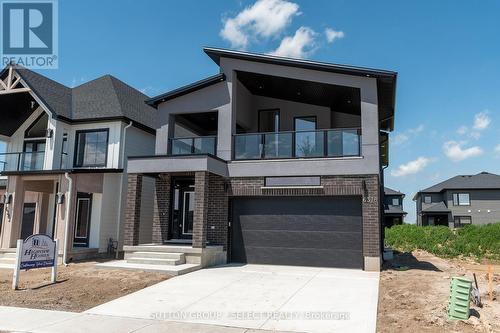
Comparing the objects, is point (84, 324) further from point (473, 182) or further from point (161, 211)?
point (473, 182)

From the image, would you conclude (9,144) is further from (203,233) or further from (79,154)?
(203,233)

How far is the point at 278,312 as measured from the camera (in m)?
8.12

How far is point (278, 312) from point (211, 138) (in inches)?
357

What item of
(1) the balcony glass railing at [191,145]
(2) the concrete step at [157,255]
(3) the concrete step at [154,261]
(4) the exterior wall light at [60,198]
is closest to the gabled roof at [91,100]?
(1) the balcony glass railing at [191,145]

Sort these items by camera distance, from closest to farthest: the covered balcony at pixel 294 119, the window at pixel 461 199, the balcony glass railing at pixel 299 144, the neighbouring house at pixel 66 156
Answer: the balcony glass railing at pixel 299 144, the covered balcony at pixel 294 119, the neighbouring house at pixel 66 156, the window at pixel 461 199

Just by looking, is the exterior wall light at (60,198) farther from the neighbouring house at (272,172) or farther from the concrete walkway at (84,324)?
the concrete walkway at (84,324)

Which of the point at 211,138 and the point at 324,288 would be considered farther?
the point at 211,138

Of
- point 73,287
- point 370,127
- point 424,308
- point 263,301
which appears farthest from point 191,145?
point 424,308

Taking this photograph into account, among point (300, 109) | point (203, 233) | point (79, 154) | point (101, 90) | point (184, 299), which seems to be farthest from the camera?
point (101, 90)

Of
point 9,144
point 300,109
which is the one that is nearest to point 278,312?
point 300,109

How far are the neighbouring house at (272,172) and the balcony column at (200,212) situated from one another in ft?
0.12

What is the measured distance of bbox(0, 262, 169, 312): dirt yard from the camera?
899 centimetres

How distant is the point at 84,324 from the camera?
24.1 feet

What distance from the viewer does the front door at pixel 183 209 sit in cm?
1622
